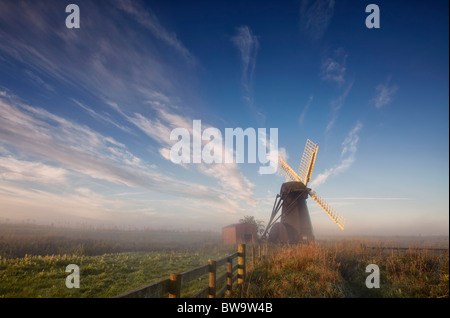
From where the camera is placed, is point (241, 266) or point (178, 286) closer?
point (178, 286)

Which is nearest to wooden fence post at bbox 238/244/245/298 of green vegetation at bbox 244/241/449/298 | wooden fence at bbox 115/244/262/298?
wooden fence at bbox 115/244/262/298

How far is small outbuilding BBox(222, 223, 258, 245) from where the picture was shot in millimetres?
32697

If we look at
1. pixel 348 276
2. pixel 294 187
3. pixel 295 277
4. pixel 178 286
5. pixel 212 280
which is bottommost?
pixel 348 276

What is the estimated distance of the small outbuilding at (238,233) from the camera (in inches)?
1287

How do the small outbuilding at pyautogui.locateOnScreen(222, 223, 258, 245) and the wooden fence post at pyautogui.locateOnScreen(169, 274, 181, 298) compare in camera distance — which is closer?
the wooden fence post at pyautogui.locateOnScreen(169, 274, 181, 298)

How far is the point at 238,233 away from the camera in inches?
1310

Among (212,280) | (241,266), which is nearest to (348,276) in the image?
(241,266)

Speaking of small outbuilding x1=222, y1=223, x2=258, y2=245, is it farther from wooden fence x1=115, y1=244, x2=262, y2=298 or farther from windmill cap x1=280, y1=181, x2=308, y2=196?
wooden fence x1=115, y1=244, x2=262, y2=298

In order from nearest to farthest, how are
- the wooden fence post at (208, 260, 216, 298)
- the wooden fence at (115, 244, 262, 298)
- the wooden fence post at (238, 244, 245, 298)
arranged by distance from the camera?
1. the wooden fence at (115, 244, 262, 298)
2. the wooden fence post at (208, 260, 216, 298)
3. the wooden fence post at (238, 244, 245, 298)

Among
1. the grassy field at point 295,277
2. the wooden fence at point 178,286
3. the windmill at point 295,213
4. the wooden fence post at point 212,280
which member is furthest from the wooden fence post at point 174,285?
the windmill at point 295,213

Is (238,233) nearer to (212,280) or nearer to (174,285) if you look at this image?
(212,280)

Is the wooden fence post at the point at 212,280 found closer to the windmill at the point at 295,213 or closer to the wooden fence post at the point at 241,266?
the wooden fence post at the point at 241,266

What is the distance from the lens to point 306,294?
28.2ft
